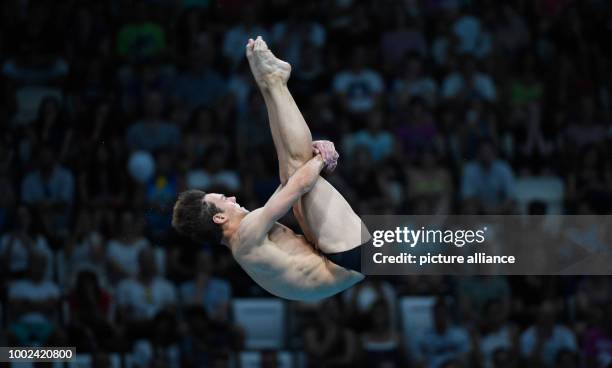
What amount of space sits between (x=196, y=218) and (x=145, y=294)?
4.00 m

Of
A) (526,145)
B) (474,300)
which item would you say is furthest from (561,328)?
(526,145)

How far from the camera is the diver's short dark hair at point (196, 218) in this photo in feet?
23.4

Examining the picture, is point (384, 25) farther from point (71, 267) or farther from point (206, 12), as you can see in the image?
point (71, 267)

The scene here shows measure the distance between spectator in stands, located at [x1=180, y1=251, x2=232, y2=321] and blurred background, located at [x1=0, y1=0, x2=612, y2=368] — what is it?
0.02 metres

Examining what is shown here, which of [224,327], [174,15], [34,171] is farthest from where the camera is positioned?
[174,15]

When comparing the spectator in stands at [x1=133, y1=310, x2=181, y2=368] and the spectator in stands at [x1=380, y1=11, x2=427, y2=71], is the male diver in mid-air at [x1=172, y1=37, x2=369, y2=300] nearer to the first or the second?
the spectator in stands at [x1=133, y1=310, x2=181, y2=368]

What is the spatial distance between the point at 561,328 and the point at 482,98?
311 centimetres

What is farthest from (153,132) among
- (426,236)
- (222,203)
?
(222,203)

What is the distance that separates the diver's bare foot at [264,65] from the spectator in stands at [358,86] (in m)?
5.35

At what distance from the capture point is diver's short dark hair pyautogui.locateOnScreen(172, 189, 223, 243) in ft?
23.4

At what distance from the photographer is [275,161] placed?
12.0m

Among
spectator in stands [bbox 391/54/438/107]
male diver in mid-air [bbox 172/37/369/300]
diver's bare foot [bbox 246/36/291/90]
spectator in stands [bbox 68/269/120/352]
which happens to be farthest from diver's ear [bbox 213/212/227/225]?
spectator in stands [bbox 391/54/438/107]

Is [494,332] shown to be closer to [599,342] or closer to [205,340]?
[599,342]

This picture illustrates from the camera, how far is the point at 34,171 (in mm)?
11727
